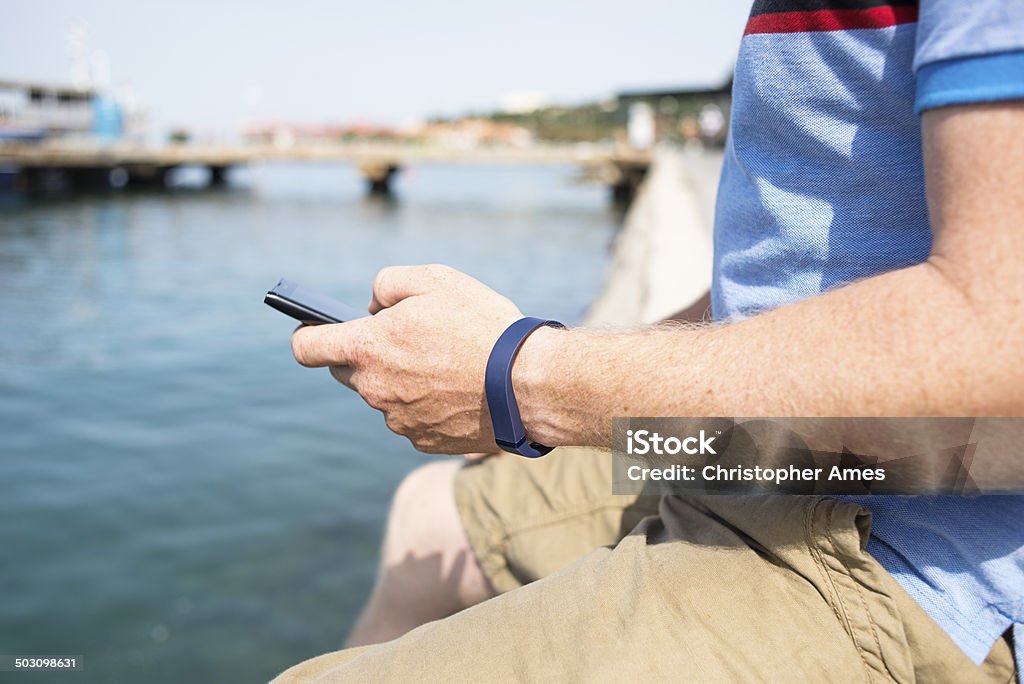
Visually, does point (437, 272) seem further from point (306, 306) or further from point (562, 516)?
point (562, 516)

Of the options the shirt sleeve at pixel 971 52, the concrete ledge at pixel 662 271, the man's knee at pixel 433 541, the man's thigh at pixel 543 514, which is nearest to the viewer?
the shirt sleeve at pixel 971 52

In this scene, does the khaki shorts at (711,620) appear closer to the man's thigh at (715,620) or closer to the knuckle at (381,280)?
the man's thigh at (715,620)

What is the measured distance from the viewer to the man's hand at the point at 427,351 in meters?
1.23

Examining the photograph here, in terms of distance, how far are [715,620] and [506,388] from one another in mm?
440

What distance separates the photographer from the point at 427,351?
49.2 inches

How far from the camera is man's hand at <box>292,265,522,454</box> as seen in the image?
1.23 metres

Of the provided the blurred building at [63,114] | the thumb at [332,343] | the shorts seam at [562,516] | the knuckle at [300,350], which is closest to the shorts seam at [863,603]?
the shorts seam at [562,516]

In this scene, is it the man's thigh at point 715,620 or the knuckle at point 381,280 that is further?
the knuckle at point 381,280

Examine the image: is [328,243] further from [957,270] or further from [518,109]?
[518,109]

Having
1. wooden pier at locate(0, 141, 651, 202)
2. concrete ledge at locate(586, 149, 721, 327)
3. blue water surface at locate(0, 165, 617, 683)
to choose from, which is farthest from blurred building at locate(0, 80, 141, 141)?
concrete ledge at locate(586, 149, 721, 327)

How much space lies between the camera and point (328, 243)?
22.3 metres

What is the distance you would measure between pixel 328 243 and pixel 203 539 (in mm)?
18231

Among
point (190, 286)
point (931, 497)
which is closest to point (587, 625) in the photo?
point (931, 497)

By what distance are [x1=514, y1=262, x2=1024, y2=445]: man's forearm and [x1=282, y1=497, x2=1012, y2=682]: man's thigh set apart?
236mm
